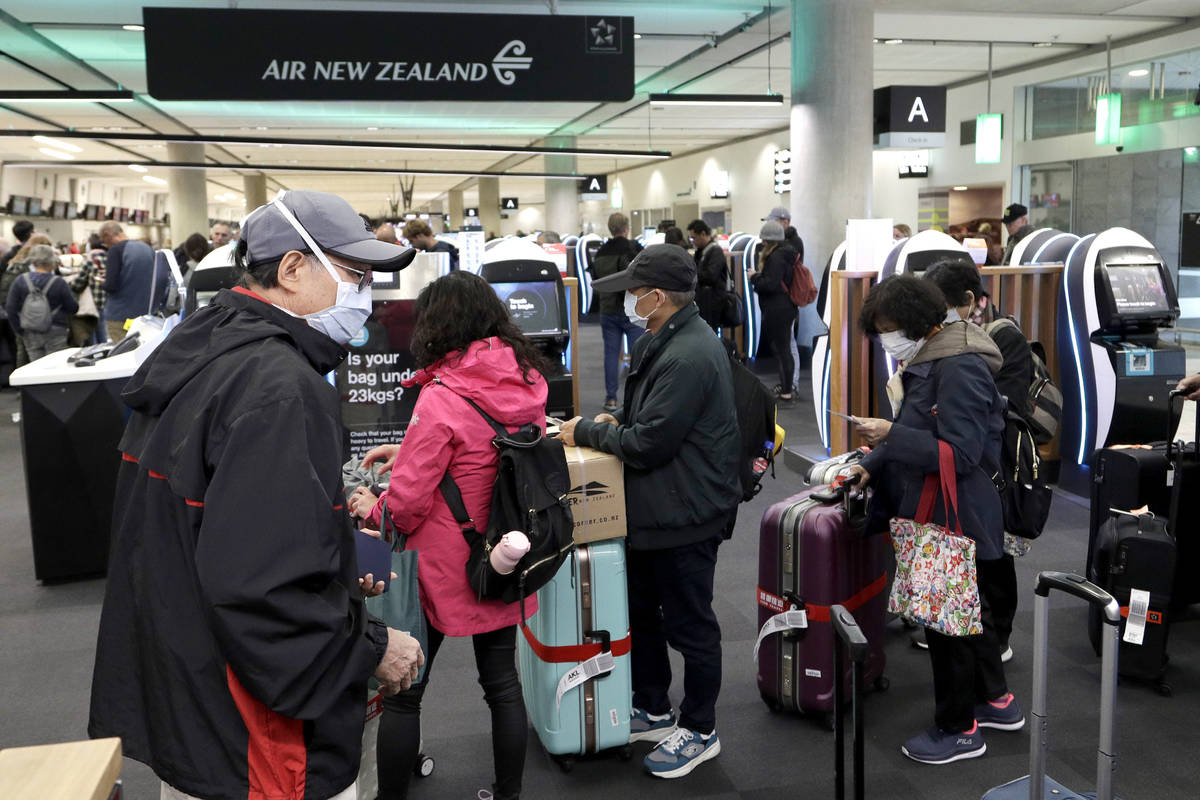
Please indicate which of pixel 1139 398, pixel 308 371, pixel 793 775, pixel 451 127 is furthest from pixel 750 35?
pixel 308 371

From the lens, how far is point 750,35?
12023mm

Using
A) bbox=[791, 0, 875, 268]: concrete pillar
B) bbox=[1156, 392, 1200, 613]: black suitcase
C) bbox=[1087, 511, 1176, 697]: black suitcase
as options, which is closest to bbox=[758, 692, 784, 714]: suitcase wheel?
bbox=[1087, 511, 1176, 697]: black suitcase

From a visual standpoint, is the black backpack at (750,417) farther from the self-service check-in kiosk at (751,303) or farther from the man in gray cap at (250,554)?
the self-service check-in kiosk at (751,303)

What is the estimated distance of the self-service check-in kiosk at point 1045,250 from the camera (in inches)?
255

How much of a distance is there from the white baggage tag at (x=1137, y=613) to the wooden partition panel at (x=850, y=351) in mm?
2473

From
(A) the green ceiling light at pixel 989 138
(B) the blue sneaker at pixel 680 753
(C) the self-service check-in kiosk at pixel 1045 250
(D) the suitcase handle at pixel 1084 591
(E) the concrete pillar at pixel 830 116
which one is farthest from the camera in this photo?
(A) the green ceiling light at pixel 989 138

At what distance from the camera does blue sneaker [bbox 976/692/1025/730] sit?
10.8 ft

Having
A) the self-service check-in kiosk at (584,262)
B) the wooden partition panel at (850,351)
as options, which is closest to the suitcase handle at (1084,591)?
the wooden partition panel at (850,351)

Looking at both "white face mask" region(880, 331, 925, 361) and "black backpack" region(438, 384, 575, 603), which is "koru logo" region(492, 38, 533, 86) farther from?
"black backpack" region(438, 384, 575, 603)

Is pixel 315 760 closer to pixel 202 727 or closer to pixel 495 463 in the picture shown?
pixel 202 727

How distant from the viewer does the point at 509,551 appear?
2.43m

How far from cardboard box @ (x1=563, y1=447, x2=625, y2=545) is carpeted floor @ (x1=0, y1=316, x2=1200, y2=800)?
2.53ft

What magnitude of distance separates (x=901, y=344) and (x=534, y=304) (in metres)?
3.61

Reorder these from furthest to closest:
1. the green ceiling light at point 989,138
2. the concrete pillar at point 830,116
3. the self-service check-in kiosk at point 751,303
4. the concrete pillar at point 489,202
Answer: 1. the concrete pillar at point 489,202
2. the green ceiling light at point 989,138
3. the self-service check-in kiosk at point 751,303
4. the concrete pillar at point 830,116
